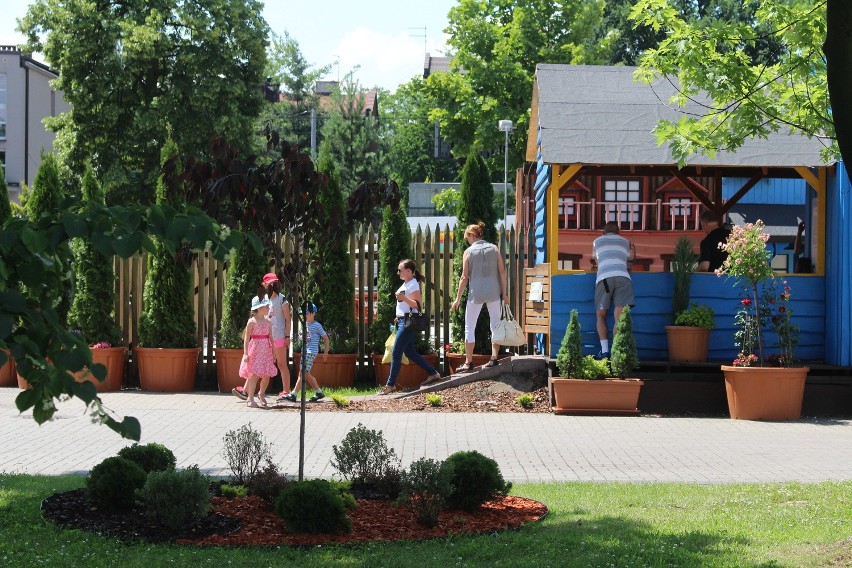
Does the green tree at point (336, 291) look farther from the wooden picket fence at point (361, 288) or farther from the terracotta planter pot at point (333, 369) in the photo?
the terracotta planter pot at point (333, 369)

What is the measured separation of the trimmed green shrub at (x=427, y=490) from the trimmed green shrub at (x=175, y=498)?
1.27 meters

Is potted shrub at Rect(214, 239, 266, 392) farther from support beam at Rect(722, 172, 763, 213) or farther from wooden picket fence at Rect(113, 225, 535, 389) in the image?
support beam at Rect(722, 172, 763, 213)

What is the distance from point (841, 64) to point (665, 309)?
871 centimetres

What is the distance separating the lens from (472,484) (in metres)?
7.35

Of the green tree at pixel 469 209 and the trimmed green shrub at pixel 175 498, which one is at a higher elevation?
the green tree at pixel 469 209

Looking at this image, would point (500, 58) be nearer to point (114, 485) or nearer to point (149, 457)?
point (149, 457)

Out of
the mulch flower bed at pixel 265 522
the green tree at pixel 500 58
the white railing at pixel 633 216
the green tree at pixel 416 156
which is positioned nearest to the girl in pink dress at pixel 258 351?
the mulch flower bed at pixel 265 522

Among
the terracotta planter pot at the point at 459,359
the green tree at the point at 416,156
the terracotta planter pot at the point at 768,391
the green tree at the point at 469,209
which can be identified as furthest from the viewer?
the green tree at the point at 416,156

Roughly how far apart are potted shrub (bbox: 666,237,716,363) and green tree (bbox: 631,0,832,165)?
7.50 ft

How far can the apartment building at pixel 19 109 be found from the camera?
44406 mm

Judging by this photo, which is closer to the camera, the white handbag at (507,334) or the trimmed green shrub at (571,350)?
the trimmed green shrub at (571,350)

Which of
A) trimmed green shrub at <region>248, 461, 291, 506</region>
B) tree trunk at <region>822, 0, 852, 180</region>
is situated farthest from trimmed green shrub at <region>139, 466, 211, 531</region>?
tree trunk at <region>822, 0, 852, 180</region>

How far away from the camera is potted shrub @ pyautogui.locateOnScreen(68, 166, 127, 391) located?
16.4 m

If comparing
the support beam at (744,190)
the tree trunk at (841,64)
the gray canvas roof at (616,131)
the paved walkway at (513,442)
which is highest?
the gray canvas roof at (616,131)
